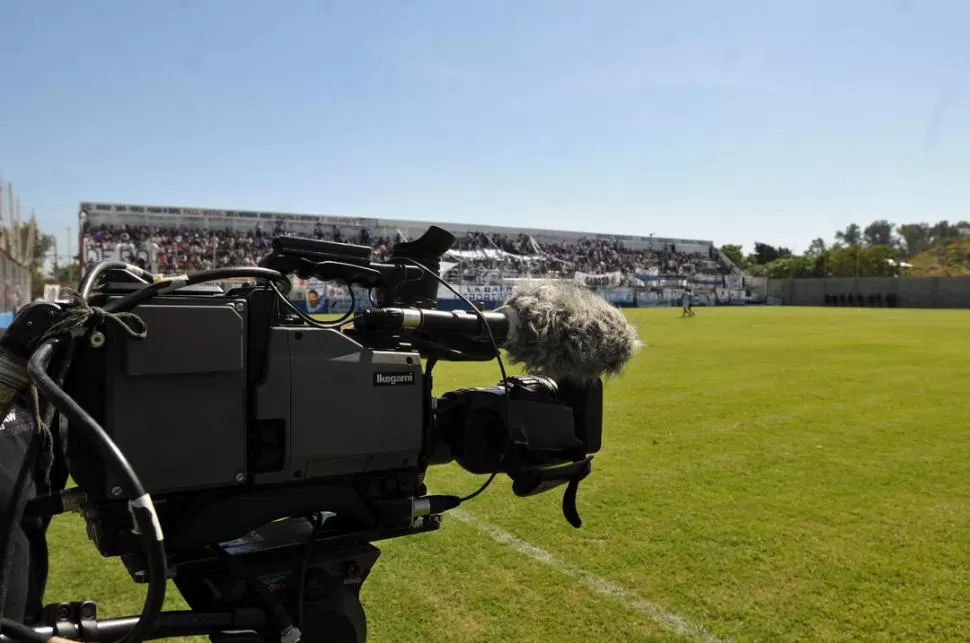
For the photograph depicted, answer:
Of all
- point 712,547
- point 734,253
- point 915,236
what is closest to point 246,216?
point 712,547

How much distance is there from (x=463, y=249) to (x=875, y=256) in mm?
43311

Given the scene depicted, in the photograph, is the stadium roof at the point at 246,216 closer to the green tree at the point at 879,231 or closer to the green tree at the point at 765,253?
the green tree at the point at 765,253

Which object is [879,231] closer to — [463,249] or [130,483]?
[463,249]

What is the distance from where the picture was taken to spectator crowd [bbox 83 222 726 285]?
32562mm

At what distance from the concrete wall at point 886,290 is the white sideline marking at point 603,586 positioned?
49499mm

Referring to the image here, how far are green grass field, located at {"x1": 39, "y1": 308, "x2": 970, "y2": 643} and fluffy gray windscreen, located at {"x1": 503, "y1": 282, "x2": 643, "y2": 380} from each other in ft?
4.62

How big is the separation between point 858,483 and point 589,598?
2540 mm

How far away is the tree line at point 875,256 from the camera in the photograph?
6469 cm

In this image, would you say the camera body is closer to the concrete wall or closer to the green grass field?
the green grass field

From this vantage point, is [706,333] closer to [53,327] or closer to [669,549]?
[669,549]

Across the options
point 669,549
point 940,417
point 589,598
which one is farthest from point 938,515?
point 940,417

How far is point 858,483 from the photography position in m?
4.53

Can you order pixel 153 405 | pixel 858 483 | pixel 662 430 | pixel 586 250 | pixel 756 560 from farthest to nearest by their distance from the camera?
pixel 586 250 → pixel 662 430 → pixel 858 483 → pixel 756 560 → pixel 153 405

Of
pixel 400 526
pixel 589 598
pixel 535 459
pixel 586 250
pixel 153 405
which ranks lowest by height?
pixel 589 598
